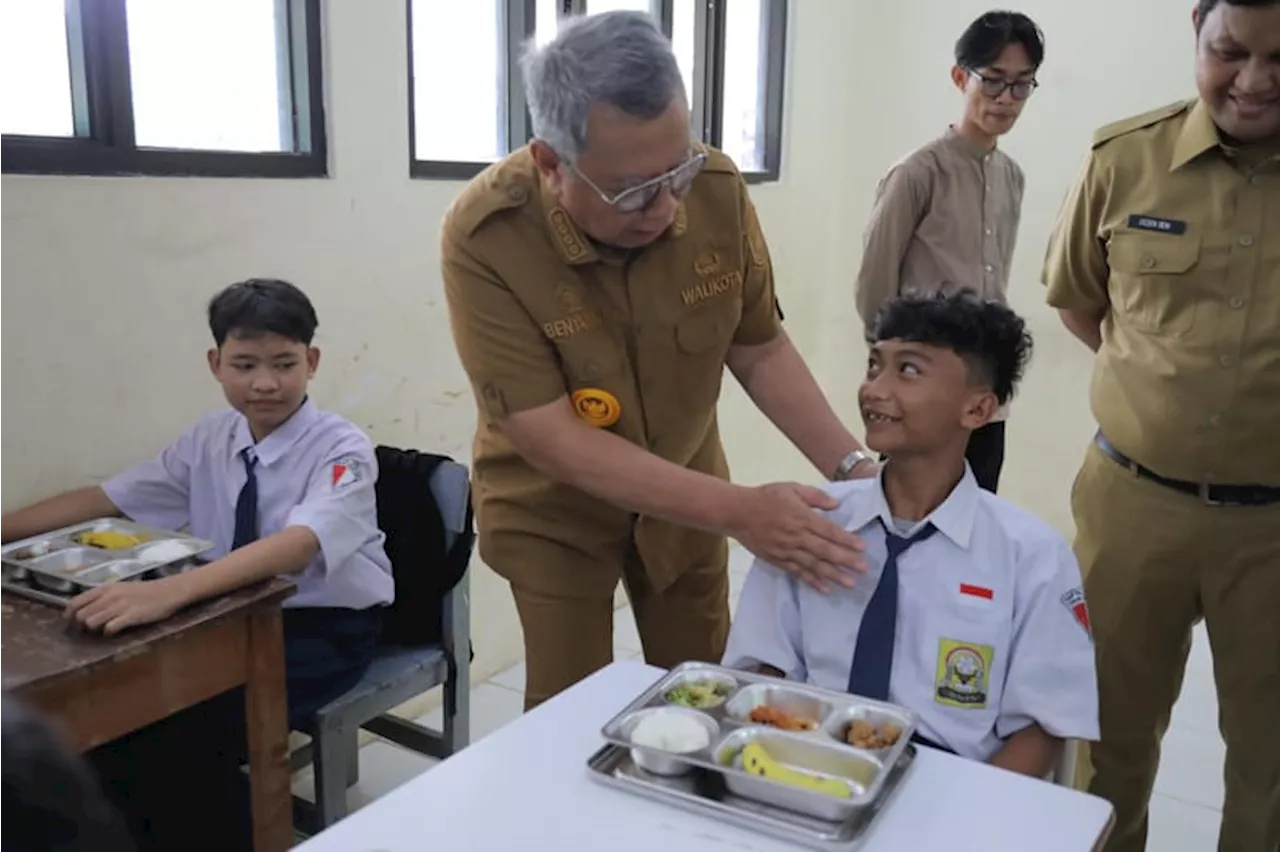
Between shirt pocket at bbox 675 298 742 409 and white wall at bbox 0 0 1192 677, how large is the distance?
1105 millimetres

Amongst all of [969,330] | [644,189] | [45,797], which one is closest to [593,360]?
[644,189]

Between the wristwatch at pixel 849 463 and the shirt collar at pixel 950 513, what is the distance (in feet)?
0.56

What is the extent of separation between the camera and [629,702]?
1282 mm

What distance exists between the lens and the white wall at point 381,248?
6.61ft

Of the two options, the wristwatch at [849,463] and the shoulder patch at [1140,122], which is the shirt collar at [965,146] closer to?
the shoulder patch at [1140,122]

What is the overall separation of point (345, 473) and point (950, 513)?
3.63ft

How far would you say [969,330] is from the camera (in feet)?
5.14

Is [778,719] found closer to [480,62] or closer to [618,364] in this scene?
[618,364]

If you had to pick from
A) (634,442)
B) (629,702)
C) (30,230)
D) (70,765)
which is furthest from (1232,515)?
(30,230)

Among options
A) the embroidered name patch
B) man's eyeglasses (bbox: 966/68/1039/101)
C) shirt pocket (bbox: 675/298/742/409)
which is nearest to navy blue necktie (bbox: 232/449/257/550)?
shirt pocket (bbox: 675/298/742/409)

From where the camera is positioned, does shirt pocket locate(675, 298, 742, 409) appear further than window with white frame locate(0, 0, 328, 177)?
No

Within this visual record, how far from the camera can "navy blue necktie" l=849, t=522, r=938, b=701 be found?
143 cm

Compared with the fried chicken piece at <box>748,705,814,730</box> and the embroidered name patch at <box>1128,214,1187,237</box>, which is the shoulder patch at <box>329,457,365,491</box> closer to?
the fried chicken piece at <box>748,705,814,730</box>

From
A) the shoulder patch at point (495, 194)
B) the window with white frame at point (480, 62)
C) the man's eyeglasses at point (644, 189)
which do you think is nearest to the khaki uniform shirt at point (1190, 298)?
the man's eyeglasses at point (644, 189)
